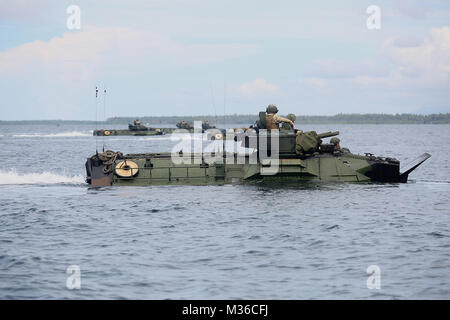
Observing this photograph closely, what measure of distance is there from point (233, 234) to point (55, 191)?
13.2 metres

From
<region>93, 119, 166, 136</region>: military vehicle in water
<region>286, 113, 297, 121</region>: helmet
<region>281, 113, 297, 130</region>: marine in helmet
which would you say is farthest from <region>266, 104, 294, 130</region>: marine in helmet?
<region>93, 119, 166, 136</region>: military vehicle in water

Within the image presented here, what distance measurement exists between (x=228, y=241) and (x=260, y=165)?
1101 centimetres

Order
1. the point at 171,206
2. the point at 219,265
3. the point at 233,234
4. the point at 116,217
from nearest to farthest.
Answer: the point at 219,265
the point at 233,234
the point at 116,217
the point at 171,206

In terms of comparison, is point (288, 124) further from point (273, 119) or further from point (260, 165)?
point (260, 165)

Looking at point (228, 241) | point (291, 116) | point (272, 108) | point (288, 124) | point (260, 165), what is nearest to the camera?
point (228, 241)

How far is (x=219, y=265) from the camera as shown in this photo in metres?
15.2

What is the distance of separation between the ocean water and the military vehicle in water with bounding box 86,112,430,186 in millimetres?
614

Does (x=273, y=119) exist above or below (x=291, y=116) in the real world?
below

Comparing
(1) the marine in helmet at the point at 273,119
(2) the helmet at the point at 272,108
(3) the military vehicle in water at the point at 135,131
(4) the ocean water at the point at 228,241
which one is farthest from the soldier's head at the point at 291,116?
(3) the military vehicle in water at the point at 135,131

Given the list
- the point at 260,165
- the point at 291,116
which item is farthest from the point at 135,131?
the point at 260,165

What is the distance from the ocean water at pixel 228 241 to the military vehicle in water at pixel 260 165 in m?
0.61

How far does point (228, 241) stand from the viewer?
17.9 meters

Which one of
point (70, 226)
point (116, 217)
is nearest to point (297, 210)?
point (116, 217)
